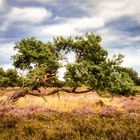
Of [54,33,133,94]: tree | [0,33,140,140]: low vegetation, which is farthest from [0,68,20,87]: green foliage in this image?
[54,33,133,94]: tree

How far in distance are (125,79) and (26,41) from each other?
4875 millimetres

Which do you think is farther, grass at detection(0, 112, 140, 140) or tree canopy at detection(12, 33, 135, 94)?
tree canopy at detection(12, 33, 135, 94)

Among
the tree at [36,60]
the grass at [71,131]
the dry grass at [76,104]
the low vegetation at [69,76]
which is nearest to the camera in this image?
the grass at [71,131]

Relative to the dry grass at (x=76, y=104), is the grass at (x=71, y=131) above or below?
below

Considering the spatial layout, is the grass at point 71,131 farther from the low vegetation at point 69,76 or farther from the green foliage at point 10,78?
the green foliage at point 10,78

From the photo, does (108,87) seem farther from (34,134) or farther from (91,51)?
(34,134)

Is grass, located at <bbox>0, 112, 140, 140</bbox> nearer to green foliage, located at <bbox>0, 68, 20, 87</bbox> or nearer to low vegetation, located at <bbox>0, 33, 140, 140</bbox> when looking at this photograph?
low vegetation, located at <bbox>0, 33, 140, 140</bbox>

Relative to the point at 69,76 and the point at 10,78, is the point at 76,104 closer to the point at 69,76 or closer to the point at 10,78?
the point at 10,78

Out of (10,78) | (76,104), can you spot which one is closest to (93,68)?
(10,78)

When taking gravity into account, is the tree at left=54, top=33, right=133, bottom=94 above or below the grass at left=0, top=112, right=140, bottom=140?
above

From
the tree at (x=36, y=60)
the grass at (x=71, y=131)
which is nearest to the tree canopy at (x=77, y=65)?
the tree at (x=36, y=60)

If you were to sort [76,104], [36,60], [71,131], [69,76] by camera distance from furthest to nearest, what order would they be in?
[76,104], [36,60], [69,76], [71,131]

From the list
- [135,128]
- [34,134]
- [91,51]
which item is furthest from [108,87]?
[34,134]

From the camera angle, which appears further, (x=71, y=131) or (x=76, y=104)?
(x=76, y=104)
